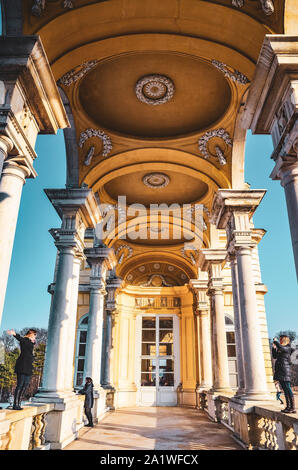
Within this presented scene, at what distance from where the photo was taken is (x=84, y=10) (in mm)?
4957

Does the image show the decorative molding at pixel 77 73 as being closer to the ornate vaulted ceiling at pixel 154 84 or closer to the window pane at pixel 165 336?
the ornate vaulted ceiling at pixel 154 84

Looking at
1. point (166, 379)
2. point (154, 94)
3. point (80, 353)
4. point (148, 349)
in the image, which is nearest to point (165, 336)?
point (148, 349)

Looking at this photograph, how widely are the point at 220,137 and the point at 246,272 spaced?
331 cm

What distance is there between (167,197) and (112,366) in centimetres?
760

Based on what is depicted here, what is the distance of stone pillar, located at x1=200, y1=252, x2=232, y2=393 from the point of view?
10.1 meters

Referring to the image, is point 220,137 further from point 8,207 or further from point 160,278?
point 160,278

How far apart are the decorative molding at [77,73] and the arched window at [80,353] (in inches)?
430

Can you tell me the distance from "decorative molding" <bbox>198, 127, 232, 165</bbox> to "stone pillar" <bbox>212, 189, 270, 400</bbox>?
1053mm

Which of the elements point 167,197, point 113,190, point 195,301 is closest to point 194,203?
point 167,197

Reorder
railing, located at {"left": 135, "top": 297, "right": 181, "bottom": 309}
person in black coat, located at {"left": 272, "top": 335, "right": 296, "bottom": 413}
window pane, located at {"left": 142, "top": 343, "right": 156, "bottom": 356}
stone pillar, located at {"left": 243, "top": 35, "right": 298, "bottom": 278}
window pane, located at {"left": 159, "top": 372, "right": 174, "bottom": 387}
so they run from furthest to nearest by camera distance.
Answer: railing, located at {"left": 135, "top": 297, "right": 181, "bottom": 309}, window pane, located at {"left": 142, "top": 343, "right": 156, "bottom": 356}, window pane, located at {"left": 159, "top": 372, "right": 174, "bottom": 387}, person in black coat, located at {"left": 272, "top": 335, "right": 296, "bottom": 413}, stone pillar, located at {"left": 243, "top": 35, "right": 298, "bottom": 278}

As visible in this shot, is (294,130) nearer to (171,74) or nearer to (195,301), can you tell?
(171,74)

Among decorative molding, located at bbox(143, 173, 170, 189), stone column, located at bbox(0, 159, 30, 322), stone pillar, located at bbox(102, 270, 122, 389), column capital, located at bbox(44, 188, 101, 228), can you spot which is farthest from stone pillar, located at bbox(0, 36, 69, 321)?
stone pillar, located at bbox(102, 270, 122, 389)

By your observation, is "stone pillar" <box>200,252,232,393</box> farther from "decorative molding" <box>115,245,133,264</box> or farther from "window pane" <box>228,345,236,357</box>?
"decorative molding" <box>115,245,133,264</box>
